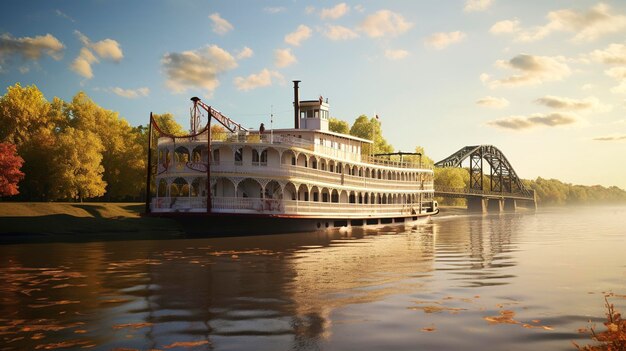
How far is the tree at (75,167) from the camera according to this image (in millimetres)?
47500

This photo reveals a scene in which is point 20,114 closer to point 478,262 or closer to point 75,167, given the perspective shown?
point 75,167

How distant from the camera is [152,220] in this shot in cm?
4781

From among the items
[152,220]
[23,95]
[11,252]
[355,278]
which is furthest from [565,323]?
[23,95]

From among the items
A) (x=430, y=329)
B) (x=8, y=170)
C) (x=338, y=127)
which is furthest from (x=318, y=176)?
(x=338, y=127)

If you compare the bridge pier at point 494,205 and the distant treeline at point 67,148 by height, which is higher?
the distant treeline at point 67,148

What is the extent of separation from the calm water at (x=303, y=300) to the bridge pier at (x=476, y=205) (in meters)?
100

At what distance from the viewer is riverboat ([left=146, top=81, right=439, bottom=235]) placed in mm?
34375

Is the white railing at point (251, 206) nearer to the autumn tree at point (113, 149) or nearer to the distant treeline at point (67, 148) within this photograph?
the distant treeline at point (67, 148)

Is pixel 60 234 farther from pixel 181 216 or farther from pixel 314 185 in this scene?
pixel 314 185

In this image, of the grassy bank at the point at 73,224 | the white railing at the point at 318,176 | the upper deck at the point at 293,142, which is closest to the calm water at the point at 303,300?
the white railing at the point at 318,176

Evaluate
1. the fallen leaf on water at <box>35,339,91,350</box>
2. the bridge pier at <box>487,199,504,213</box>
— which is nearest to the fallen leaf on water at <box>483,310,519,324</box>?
the fallen leaf on water at <box>35,339,91,350</box>

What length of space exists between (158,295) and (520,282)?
10291 millimetres

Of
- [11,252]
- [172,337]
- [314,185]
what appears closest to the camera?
[172,337]

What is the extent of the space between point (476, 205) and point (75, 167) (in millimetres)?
99636
